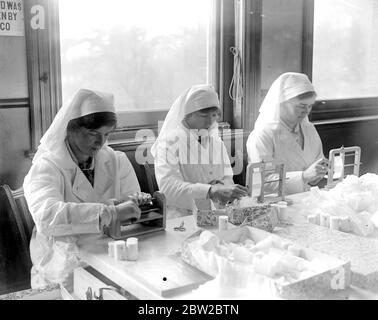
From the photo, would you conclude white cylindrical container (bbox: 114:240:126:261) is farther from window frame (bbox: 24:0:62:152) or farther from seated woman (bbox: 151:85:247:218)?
window frame (bbox: 24:0:62:152)

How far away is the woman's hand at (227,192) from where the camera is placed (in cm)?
250

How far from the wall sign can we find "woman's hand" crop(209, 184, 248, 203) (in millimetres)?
1319

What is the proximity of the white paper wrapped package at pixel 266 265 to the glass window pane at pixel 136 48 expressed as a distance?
1506 millimetres

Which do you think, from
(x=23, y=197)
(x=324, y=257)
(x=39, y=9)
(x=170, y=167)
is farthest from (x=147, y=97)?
(x=324, y=257)

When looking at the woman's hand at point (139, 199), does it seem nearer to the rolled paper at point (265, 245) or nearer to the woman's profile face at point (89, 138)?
the woman's profile face at point (89, 138)

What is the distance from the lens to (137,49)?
3.37 meters

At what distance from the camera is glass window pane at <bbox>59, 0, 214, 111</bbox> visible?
10.1ft

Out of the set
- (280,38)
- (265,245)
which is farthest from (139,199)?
(280,38)

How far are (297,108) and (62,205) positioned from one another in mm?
1835

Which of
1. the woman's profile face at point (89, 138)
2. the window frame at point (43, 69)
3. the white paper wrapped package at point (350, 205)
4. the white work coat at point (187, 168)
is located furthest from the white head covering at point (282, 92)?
the woman's profile face at point (89, 138)

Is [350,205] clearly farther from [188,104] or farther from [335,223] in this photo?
[188,104]

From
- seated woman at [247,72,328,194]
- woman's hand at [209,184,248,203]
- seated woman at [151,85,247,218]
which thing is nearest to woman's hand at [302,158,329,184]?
seated woman at [247,72,328,194]

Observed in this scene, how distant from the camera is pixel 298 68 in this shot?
14.3ft
